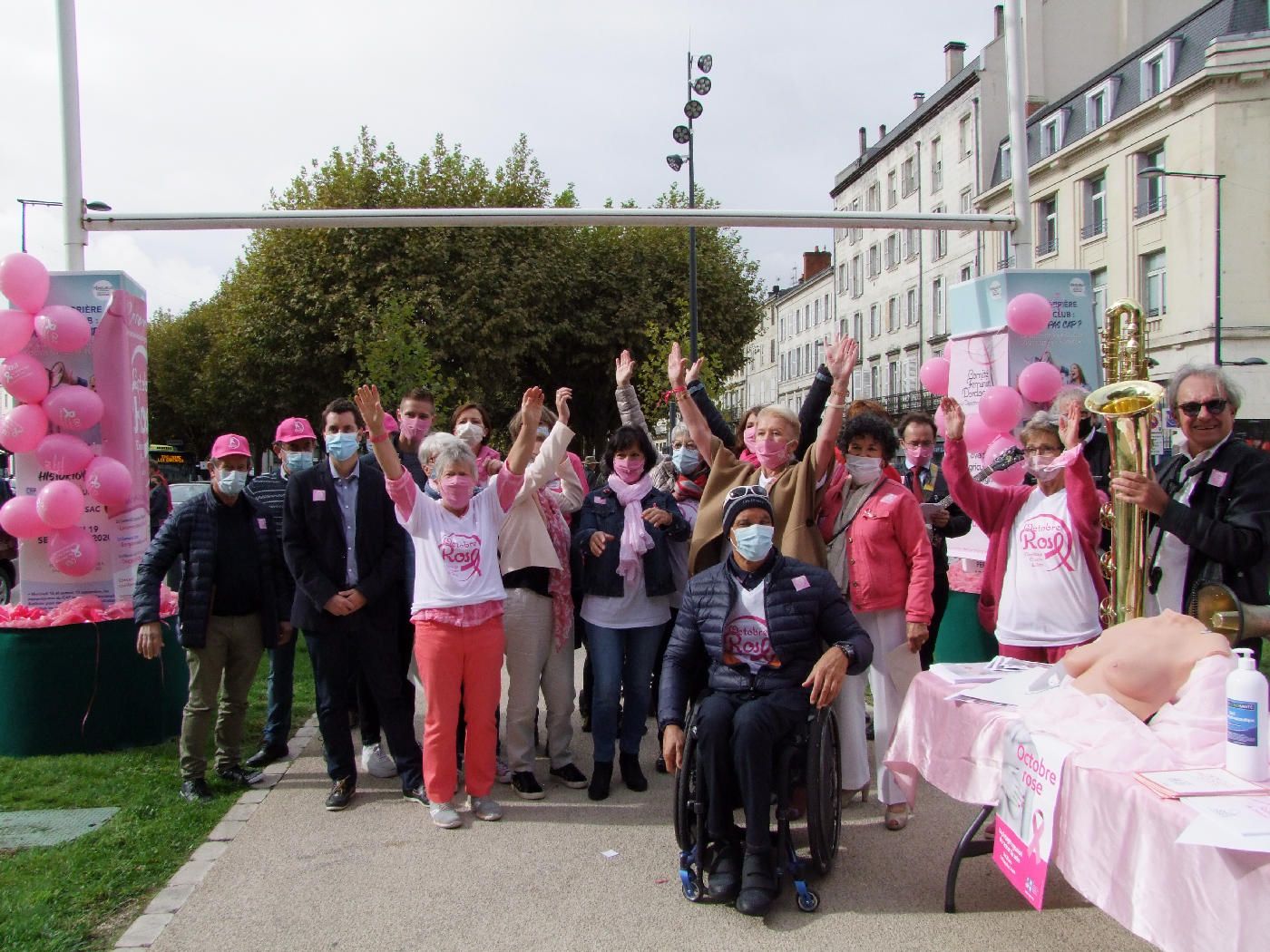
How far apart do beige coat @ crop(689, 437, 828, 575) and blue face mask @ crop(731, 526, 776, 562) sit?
0.55 meters

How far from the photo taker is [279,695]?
6.33 meters

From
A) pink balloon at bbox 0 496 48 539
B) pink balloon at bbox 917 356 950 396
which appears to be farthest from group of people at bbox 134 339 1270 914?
pink balloon at bbox 917 356 950 396

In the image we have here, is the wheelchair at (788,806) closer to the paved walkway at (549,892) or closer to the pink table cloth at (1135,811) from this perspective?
the paved walkway at (549,892)

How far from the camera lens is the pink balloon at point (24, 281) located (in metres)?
6.28

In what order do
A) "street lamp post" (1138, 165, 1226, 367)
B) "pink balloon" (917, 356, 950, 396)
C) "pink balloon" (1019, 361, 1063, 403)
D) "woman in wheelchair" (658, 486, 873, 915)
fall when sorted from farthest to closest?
"street lamp post" (1138, 165, 1226, 367) < "pink balloon" (917, 356, 950, 396) < "pink balloon" (1019, 361, 1063, 403) < "woman in wheelchair" (658, 486, 873, 915)

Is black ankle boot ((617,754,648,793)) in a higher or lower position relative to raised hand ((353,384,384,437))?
lower

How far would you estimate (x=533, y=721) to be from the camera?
568 cm

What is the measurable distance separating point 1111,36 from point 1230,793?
142ft

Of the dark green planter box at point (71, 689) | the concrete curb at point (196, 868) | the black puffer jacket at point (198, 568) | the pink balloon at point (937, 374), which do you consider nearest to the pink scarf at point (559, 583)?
the black puffer jacket at point (198, 568)

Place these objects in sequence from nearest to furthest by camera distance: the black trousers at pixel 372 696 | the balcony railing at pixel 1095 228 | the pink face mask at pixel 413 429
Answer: the black trousers at pixel 372 696 → the pink face mask at pixel 413 429 → the balcony railing at pixel 1095 228

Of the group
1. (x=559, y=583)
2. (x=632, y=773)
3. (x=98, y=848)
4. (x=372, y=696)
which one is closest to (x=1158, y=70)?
(x=559, y=583)

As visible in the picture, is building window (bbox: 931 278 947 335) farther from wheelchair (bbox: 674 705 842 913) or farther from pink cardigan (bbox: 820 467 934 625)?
wheelchair (bbox: 674 705 842 913)

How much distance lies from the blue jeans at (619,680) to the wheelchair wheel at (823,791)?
149 centimetres

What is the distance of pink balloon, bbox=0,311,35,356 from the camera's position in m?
6.28
